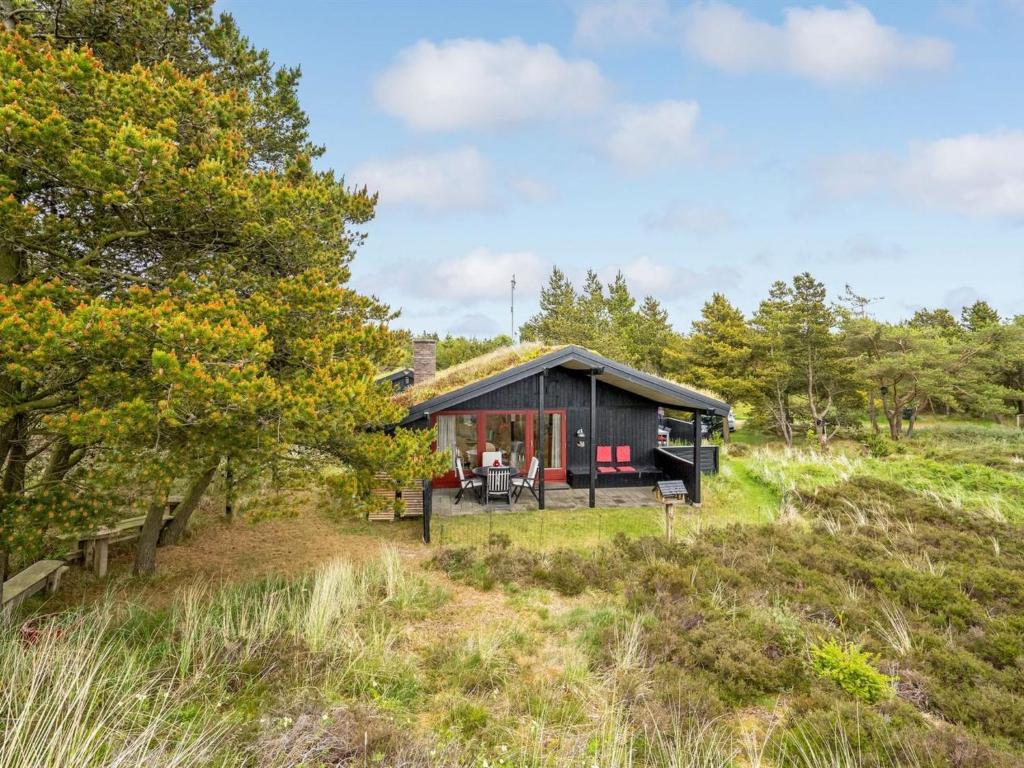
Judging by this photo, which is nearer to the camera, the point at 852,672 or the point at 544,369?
the point at 852,672

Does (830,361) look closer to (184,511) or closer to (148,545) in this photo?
(184,511)

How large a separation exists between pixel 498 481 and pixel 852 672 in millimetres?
7340

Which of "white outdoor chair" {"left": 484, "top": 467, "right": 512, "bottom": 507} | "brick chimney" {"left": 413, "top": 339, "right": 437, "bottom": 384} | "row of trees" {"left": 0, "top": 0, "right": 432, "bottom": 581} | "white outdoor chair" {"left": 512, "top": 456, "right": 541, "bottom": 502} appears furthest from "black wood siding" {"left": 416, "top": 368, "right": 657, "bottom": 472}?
"row of trees" {"left": 0, "top": 0, "right": 432, "bottom": 581}

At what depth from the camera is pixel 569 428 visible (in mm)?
13031

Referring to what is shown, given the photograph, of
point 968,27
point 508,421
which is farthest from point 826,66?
point 508,421

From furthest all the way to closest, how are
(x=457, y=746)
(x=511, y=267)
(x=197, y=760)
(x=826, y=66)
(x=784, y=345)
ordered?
1. (x=511, y=267)
2. (x=784, y=345)
3. (x=826, y=66)
4. (x=457, y=746)
5. (x=197, y=760)

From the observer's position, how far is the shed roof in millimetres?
9531

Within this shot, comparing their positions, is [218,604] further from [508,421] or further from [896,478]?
[896,478]

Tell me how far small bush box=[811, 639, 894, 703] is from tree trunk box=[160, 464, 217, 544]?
7.91 meters

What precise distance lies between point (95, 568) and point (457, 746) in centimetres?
713

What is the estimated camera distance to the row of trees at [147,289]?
3955 millimetres

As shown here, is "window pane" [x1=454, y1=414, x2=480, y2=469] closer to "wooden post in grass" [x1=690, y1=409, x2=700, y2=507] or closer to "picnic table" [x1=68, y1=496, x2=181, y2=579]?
"wooden post in grass" [x1=690, y1=409, x2=700, y2=507]

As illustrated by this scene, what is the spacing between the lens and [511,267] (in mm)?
96625

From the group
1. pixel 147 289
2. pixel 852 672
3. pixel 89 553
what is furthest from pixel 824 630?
pixel 89 553
